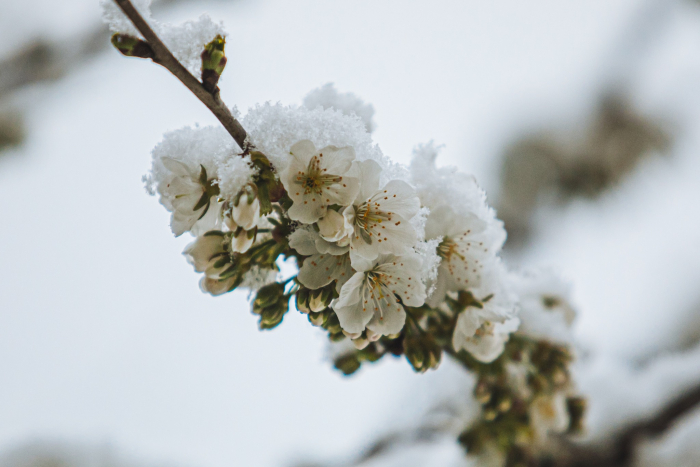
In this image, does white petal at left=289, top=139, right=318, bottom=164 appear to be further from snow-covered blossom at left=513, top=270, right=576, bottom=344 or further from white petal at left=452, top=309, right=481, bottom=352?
snow-covered blossom at left=513, top=270, right=576, bottom=344

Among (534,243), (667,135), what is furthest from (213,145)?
(667,135)

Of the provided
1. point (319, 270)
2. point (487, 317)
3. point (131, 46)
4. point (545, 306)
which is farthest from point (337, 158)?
point (545, 306)

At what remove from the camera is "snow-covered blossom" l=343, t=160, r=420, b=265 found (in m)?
0.54

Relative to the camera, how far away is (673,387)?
1224 millimetres

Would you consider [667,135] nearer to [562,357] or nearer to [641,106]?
[641,106]

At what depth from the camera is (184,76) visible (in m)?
0.48

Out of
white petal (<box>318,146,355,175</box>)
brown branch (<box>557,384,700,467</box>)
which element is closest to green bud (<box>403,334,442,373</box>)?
white petal (<box>318,146,355,175</box>)

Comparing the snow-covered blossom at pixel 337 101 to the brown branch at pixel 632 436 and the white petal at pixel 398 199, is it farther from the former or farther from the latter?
the brown branch at pixel 632 436

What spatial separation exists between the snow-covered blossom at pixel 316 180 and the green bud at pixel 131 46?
0.19 meters

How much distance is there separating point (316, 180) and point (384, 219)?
10 cm

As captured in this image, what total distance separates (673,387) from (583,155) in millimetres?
1357

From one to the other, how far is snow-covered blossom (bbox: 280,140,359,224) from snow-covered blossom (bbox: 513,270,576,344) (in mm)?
710

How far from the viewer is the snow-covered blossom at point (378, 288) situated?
0.55 meters

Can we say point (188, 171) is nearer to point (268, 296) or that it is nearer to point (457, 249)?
point (268, 296)
